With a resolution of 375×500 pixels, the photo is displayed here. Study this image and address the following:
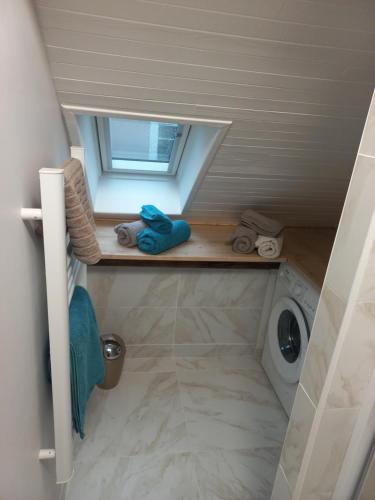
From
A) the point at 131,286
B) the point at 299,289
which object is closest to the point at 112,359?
the point at 131,286

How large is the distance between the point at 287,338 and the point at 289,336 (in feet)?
0.06

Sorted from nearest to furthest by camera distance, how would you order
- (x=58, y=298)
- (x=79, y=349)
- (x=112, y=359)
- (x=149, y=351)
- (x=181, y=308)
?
(x=58, y=298) → (x=79, y=349) → (x=112, y=359) → (x=181, y=308) → (x=149, y=351)

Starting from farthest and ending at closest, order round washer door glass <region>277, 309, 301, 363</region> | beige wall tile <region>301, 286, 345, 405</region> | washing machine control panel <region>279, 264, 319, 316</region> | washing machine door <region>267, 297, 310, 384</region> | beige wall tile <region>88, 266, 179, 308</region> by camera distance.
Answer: beige wall tile <region>88, 266, 179, 308</region> < round washer door glass <region>277, 309, 301, 363</region> < washing machine door <region>267, 297, 310, 384</region> < washing machine control panel <region>279, 264, 319, 316</region> < beige wall tile <region>301, 286, 345, 405</region>

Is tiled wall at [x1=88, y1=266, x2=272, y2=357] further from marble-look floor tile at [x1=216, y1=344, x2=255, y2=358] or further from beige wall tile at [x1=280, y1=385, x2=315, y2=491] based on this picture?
beige wall tile at [x1=280, y1=385, x2=315, y2=491]

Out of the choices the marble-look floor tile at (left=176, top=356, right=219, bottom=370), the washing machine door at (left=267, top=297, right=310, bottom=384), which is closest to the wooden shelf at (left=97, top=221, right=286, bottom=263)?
the washing machine door at (left=267, top=297, right=310, bottom=384)

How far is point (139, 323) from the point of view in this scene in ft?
7.75

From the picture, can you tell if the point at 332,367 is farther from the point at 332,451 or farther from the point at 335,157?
the point at 335,157

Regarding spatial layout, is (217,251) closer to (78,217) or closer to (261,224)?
(261,224)

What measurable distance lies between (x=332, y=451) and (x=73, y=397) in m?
0.84

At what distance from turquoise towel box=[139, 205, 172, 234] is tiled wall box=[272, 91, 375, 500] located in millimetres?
1241

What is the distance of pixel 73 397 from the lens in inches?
49.1

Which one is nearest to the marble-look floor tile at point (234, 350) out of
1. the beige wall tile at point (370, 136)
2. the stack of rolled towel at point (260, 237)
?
the stack of rolled towel at point (260, 237)

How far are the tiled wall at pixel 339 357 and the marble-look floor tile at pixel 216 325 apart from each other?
138 centimetres

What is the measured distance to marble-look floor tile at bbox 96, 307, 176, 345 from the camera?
2.31m
